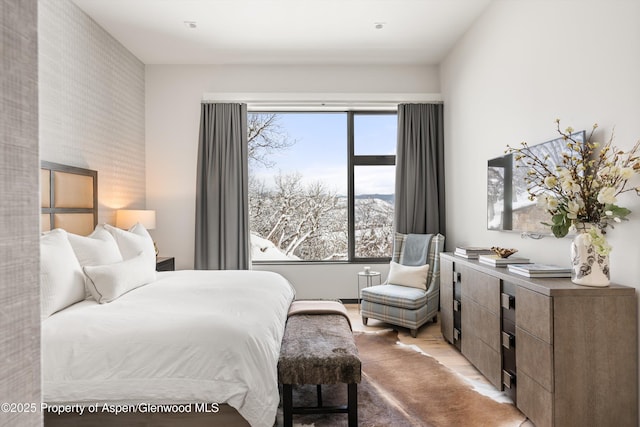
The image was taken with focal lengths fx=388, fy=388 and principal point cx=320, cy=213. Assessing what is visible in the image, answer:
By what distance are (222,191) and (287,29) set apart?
1934 millimetres

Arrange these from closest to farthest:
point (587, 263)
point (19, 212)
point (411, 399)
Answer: point (19, 212), point (587, 263), point (411, 399)

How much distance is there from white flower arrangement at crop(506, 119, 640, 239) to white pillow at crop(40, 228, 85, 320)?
2.68 metres

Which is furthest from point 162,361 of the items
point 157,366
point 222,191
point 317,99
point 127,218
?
point 317,99

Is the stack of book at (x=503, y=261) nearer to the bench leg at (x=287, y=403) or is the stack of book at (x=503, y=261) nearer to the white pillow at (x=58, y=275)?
the bench leg at (x=287, y=403)

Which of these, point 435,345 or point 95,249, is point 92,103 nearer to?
point 95,249

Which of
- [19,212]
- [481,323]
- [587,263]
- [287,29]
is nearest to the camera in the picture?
Answer: [19,212]

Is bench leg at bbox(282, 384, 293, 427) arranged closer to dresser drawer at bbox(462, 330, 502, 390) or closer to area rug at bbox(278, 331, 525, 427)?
area rug at bbox(278, 331, 525, 427)

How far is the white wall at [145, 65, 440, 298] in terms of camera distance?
469 cm

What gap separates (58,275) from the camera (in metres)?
2.14

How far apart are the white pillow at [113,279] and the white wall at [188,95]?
204 cm

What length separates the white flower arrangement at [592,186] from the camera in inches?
72.4

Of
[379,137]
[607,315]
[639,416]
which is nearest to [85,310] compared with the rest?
[607,315]

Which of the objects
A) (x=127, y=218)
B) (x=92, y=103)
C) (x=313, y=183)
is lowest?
(x=127, y=218)

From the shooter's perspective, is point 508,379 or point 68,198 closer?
point 508,379
